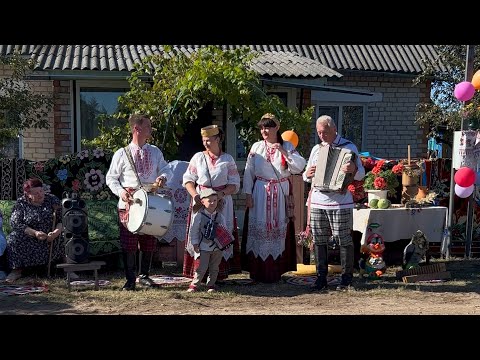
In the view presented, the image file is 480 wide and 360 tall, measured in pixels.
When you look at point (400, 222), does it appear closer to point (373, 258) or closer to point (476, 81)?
point (373, 258)

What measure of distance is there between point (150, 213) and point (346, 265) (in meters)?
2.11

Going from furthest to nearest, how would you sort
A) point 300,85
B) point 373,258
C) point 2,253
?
point 300,85, point 373,258, point 2,253

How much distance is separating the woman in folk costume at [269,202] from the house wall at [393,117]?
24.1ft

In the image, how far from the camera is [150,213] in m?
5.73

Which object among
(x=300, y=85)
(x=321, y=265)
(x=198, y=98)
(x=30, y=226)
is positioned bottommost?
(x=321, y=265)

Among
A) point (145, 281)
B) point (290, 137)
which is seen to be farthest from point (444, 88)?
point (145, 281)

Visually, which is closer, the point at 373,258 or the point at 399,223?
the point at 373,258

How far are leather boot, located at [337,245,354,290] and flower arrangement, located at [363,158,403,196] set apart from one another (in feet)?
5.28

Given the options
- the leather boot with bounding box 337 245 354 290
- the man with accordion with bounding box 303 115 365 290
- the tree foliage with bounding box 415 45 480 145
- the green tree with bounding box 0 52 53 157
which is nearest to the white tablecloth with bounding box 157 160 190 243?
the man with accordion with bounding box 303 115 365 290

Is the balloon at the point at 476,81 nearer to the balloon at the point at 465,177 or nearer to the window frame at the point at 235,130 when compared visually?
the balloon at the point at 465,177

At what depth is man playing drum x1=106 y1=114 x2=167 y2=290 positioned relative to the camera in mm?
6066

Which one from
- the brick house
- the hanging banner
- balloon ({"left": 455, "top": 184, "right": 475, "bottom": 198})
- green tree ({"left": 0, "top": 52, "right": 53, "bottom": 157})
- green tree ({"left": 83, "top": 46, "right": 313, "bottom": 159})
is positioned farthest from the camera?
the brick house

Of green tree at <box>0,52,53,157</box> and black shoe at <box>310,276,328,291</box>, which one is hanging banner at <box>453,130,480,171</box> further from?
green tree at <box>0,52,53,157</box>

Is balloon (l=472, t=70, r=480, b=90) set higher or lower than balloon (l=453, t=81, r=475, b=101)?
higher
